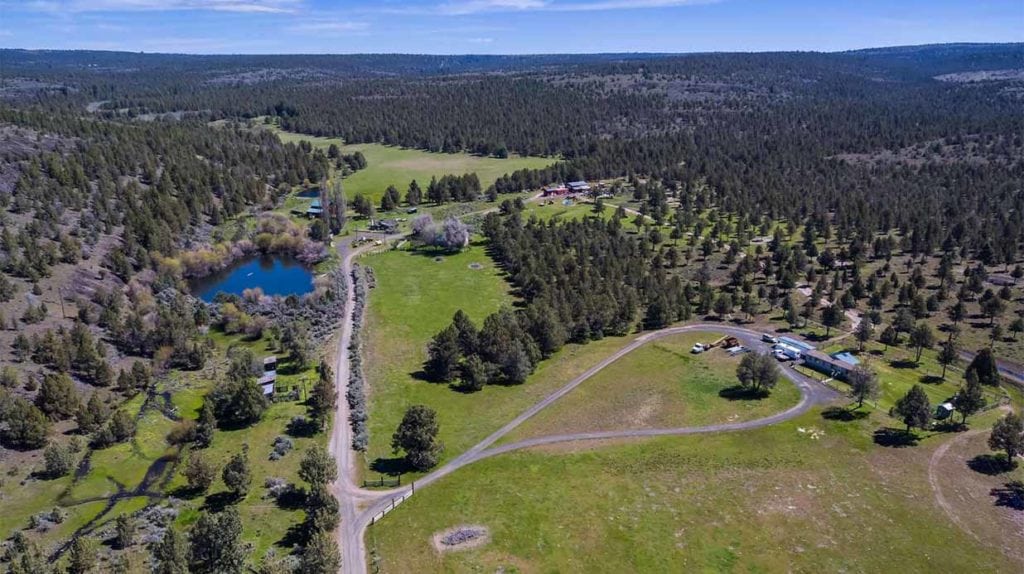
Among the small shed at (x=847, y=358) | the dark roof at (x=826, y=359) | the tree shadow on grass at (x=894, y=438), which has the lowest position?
the tree shadow on grass at (x=894, y=438)

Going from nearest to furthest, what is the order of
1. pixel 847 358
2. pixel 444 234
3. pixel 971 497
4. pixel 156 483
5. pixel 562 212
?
pixel 971 497
pixel 156 483
pixel 847 358
pixel 444 234
pixel 562 212

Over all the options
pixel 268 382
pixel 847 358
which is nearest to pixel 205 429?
pixel 268 382

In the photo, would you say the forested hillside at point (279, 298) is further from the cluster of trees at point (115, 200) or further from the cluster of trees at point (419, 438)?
the cluster of trees at point (419, 438)

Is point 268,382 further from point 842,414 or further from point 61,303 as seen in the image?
point 842,414

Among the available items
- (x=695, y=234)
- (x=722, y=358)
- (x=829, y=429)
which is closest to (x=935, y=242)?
(x=695, y=234)

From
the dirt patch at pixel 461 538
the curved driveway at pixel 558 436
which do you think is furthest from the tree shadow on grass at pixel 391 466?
the dirt patch at pixel 461 538
